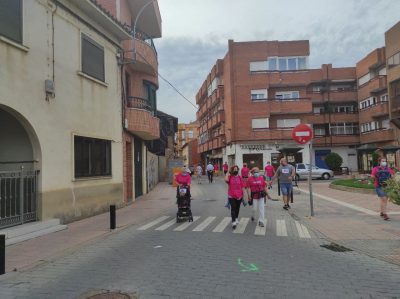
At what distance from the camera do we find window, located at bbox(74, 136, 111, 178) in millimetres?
12571

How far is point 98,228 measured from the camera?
10695 mm

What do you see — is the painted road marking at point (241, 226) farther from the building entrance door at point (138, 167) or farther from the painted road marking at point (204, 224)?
the building entrance door at point (138, 167)

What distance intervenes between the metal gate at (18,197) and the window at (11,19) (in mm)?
3322

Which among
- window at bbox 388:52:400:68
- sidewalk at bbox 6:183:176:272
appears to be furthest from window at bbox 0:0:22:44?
window at bbox 388:52:400:68

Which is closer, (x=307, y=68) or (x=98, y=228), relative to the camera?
(x=98, y=228)

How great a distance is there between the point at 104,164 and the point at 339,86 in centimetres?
4168

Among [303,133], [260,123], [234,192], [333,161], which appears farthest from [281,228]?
[333,161]

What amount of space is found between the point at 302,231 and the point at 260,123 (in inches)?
1273

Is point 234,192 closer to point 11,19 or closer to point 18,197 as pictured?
point 18,197

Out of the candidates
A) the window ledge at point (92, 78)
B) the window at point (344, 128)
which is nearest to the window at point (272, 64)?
the window at point (344, 128)

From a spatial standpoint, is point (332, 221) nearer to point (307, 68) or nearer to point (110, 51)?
point (110, 51)

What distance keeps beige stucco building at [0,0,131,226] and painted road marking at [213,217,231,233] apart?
455 cm

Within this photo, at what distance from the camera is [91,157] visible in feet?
44.3

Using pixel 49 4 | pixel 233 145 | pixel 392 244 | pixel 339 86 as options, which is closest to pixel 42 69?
pixel 49 4
